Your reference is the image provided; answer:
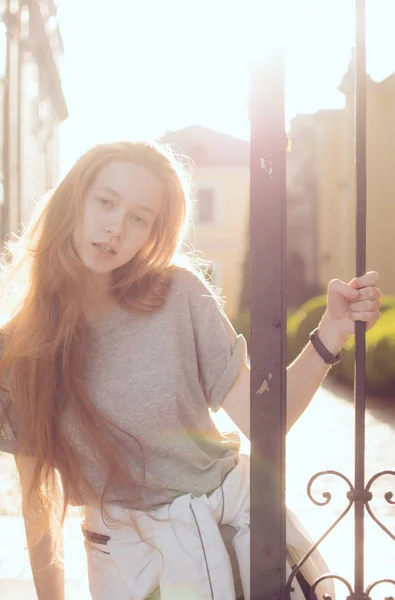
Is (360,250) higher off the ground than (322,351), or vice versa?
(360,250)

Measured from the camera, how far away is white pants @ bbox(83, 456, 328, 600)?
69.1 inches

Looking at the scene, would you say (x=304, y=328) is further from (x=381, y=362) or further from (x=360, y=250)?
(x=360, y=250)

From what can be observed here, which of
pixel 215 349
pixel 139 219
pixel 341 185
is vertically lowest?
pixel 215 349

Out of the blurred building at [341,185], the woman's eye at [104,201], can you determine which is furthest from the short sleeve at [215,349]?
the blurred building at [341,185]

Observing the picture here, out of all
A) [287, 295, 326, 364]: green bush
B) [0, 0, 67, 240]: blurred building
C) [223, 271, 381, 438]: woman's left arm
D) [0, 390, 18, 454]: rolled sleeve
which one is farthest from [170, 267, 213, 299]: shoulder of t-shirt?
[287, 295, 326, 364]: green bush

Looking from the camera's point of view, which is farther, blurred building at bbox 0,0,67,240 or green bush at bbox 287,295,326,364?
green bush at bbox 287,295,326,364

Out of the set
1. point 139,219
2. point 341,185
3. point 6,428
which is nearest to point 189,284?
point 139,219

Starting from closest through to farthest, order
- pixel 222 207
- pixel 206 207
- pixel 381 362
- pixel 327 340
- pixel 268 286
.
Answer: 1. pixel 268 286
2. pixel 327 340
3. pixel 381 362
4. pixel 222 207
5. pixel 206 207

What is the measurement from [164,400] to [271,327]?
1.75 ft

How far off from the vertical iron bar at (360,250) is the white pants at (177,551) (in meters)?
0.32

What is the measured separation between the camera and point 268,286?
1.45 meters

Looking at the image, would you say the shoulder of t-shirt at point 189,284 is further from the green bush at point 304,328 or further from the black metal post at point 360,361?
the green bush at point 304,328

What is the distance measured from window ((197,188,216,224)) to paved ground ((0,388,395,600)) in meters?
18.7

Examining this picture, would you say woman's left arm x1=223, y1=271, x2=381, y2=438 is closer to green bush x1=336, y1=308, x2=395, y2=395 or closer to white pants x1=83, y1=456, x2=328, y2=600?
white pants x1=83, y1=456, x2=328, y2=600
